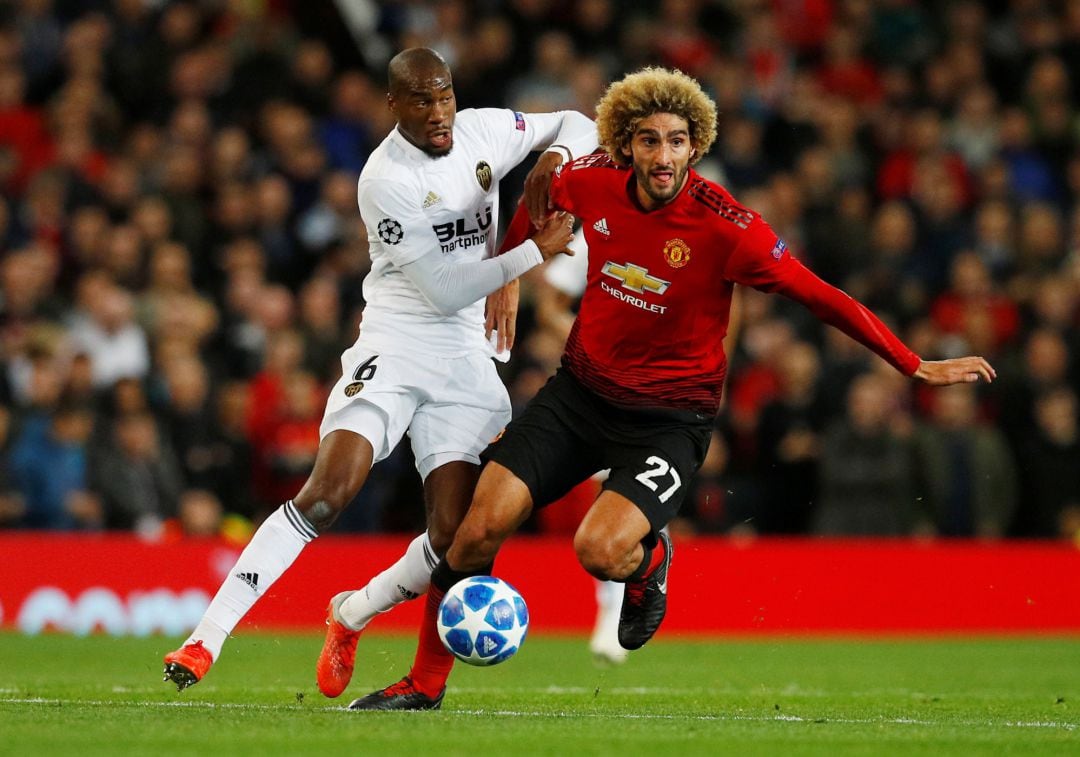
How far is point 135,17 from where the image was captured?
16.3 m

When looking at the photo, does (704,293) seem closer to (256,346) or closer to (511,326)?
(511,326)

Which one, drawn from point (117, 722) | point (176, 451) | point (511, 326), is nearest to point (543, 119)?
point (511, 326)

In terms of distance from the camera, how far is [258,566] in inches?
306

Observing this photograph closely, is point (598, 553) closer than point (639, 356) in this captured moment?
Yes

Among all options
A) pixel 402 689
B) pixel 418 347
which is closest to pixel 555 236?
pixel 418 347

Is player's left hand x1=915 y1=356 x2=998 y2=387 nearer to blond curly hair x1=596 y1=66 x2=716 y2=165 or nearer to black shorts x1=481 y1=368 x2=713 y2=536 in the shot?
black shorts x1=481 y1=368 x2=713 y2=536

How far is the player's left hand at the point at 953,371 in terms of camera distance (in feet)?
24.2

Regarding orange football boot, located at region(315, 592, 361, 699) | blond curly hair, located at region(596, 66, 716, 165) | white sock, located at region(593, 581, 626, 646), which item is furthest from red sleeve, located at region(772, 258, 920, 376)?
white sock, located at region(593, 581, 626, 646)

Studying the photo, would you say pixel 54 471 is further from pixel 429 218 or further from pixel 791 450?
pixel 429 218

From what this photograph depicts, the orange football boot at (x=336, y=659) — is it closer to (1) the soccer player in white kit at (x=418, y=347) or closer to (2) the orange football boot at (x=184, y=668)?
(1) the soccer player in white kit at (x=418, y=347)

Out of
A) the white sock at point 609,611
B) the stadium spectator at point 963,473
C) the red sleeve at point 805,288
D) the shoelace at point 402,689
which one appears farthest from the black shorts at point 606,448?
the stadium spectator at point 963,473

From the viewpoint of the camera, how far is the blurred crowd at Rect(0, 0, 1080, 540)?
13445mm

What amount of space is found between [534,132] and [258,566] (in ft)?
8.17

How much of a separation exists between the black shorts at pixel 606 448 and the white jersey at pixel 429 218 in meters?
0.61
